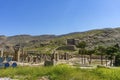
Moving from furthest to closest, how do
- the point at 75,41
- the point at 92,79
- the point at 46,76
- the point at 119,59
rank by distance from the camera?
the point at 75,41 < the point at 119,59 < the point at 46,76 < the point at 92,79

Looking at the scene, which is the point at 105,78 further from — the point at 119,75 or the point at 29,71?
the point at 29,71

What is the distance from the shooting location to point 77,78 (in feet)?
35.0

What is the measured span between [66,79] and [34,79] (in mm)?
1435

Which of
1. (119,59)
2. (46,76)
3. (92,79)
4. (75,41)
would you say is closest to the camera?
(92,79)

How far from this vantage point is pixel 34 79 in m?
10.8

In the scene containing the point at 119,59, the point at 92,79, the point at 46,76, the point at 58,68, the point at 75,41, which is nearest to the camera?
the point at 92,79

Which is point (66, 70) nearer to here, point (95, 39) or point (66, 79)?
point (66, 79)

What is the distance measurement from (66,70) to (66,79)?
1251 mm

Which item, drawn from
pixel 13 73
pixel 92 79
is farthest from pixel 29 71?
pixel 92 79

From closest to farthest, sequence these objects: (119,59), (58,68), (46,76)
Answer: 1. (46,76)
2. (58,68)
3. (119,59)

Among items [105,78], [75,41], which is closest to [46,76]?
[105,78]

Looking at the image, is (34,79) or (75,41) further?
(75,41)

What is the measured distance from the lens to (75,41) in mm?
116875

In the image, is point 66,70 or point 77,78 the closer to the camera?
point 77,78
